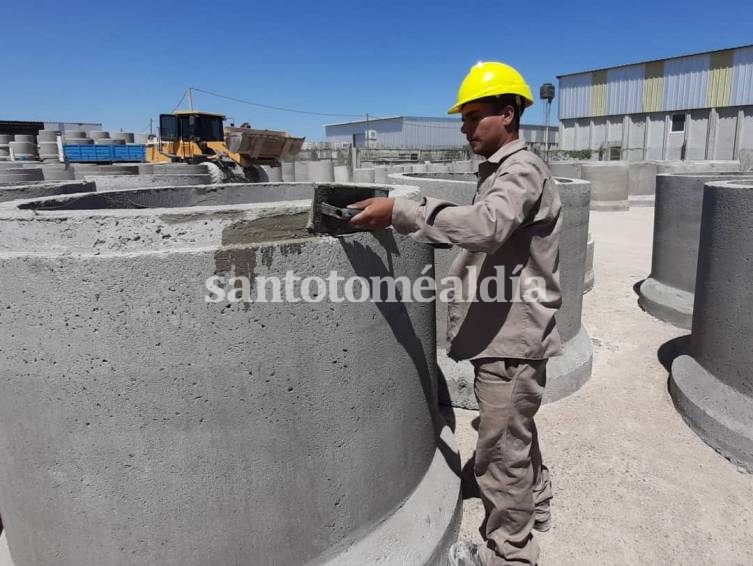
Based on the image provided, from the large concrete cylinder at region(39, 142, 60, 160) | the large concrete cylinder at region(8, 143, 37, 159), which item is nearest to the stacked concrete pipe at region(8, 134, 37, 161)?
the large concrete cylinder at region(8, 143, 37, 159)

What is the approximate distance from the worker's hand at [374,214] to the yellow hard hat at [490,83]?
0.58m

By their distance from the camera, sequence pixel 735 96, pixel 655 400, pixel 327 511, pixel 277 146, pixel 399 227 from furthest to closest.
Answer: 1. pixel 735 96
2. pixel 277 146
3. pixel 655 400
4. pixel 327 511
5. pixel 399 227

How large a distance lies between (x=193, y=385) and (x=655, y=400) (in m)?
3.59

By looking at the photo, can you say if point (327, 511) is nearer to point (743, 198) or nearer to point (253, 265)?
point (253, 265)

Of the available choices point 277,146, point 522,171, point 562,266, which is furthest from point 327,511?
point 277,146

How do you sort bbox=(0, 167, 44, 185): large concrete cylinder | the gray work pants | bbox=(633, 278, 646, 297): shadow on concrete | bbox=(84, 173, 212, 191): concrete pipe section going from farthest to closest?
bbox=(633, 278, 646, 297): shadow on concrete, bbox=(84, 173, 212, 191): concrete pipe section, bbox=(0, 167, 44, 185): large concrete cylinder, the gray work pants

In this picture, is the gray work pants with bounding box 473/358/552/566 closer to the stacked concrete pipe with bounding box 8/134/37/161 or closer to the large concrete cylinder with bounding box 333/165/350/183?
the stacked concrete pipe with bounding box 8/134/37/161

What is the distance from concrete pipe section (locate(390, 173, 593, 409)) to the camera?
389cm

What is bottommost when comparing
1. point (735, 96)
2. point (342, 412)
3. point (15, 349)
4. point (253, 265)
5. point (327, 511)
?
point (327, 511)

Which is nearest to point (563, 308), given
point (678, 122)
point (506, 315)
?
point (506, 315)

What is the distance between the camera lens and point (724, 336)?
3484 millimetres

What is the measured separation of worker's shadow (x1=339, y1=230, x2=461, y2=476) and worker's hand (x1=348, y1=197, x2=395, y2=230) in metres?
0.10

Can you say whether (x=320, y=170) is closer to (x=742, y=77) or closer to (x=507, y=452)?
(x=507, y=452)

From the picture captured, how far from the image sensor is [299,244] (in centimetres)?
183
